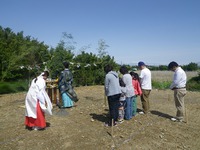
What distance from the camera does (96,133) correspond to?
18.7 feet

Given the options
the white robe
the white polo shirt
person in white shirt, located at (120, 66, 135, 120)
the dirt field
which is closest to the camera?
the dirt field

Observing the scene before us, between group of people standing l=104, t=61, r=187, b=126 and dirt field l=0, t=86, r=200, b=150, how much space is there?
1.01 feet

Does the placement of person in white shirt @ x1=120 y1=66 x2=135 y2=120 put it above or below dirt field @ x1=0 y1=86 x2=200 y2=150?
above

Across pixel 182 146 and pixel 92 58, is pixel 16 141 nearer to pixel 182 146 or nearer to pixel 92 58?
pixel 182 146

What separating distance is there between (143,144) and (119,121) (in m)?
1.45

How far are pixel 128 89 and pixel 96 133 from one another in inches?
65.3

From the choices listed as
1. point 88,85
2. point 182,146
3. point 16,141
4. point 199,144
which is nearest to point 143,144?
point 182,146

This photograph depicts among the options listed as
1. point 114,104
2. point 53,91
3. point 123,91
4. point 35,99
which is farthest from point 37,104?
point 53,91

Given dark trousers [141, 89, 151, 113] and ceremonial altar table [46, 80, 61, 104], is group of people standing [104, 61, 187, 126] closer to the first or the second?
dark trousers [141, 89, 151, 113]

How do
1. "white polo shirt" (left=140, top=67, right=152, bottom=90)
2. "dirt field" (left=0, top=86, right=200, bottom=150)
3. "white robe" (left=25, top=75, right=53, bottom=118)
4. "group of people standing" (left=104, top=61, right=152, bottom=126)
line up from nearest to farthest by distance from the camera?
"dirt field" (left=0, top=86, right=200, bottom=150) → "white robe" (left=25, top=75, right=53, bottom=118) → "group of people standing" (left=104, top=61, right=152, bottom=126) → "white polo shirt" (left=140, top=67, right=152, bottom=90)

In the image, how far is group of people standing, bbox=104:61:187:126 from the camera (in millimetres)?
5941

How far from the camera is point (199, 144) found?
523 cm

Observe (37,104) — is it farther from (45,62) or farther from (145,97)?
(45,62)

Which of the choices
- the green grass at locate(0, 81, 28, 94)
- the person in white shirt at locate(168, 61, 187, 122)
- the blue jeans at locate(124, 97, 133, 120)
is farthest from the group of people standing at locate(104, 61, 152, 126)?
the green grass at locate(0, 81, 28, 94)
